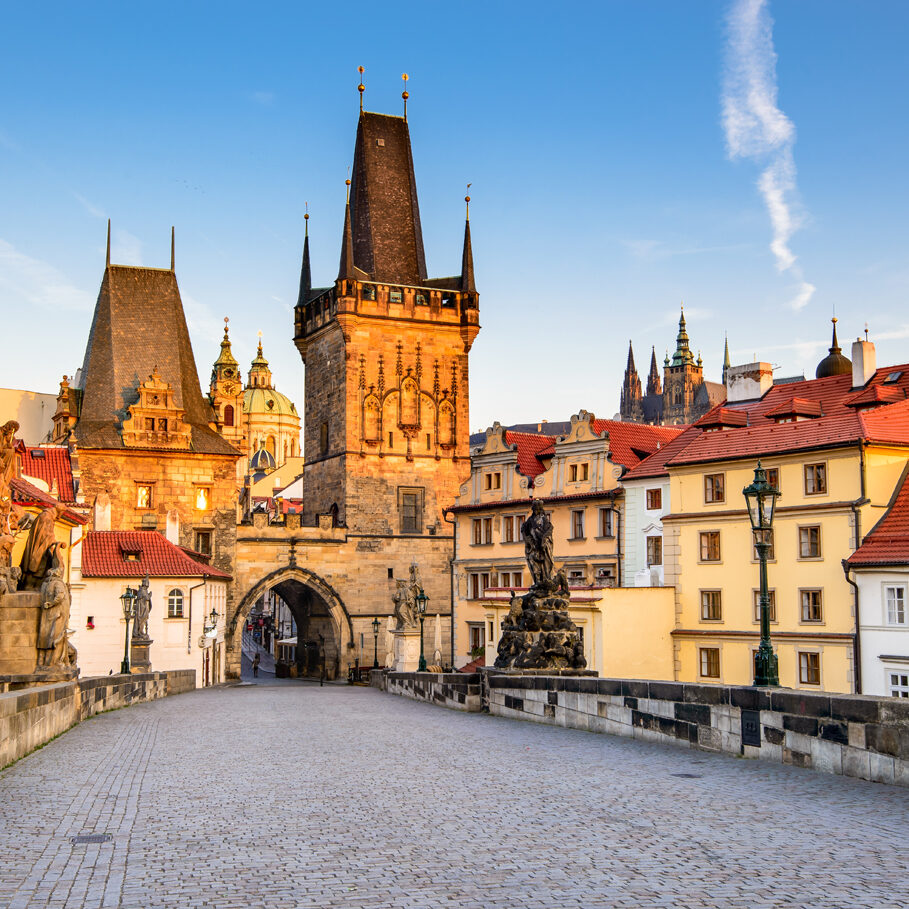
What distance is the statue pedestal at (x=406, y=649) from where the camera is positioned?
119 ft

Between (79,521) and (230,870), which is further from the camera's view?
(79,521)

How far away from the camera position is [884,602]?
30953 millimetres

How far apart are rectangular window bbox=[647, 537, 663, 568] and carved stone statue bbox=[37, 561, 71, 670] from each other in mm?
26651

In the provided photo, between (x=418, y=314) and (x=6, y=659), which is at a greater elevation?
(x=418, y=314)

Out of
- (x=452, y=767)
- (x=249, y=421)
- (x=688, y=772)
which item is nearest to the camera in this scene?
(x=688, y=772)

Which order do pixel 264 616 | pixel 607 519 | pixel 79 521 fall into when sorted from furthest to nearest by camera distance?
pixel 264 616 < pixel 607 519 < pixel 79 521

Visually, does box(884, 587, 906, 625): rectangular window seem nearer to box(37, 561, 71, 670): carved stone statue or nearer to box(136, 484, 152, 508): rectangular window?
box(37, 561, 71, 670): carved stone statue

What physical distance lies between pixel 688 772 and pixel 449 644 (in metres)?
45.0

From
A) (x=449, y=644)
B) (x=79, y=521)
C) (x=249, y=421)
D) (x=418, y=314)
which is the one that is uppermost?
(x=249, y=421)

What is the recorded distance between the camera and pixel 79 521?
39.0 meters

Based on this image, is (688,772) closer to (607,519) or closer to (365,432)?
(607,519)

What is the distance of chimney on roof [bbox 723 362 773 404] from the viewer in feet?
144

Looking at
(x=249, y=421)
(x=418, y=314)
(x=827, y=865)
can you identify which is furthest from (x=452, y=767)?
(x=249, y=421)

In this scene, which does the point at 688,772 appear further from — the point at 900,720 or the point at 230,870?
the point at 230,870
